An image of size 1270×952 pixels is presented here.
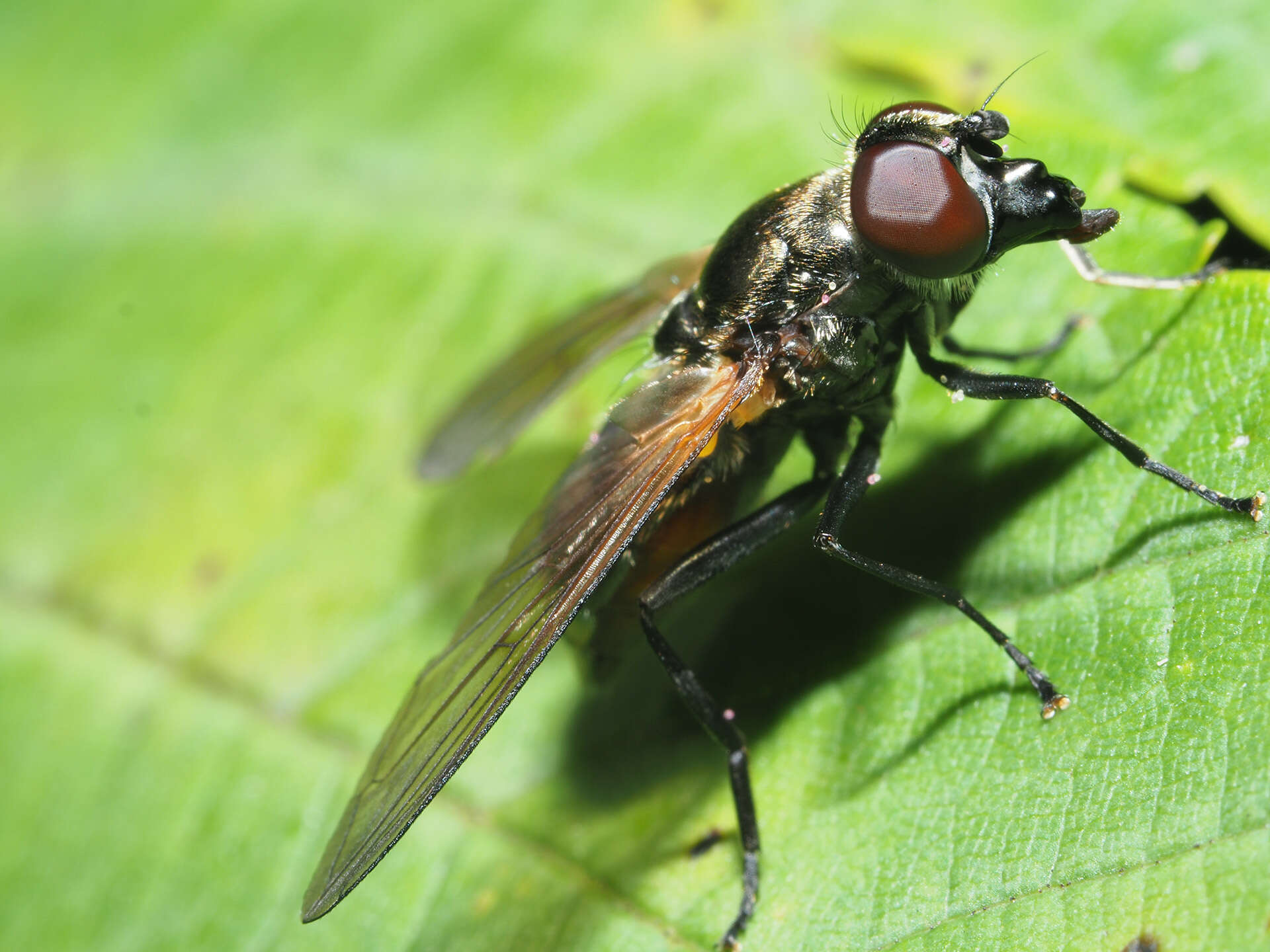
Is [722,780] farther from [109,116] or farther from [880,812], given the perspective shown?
[109,116]

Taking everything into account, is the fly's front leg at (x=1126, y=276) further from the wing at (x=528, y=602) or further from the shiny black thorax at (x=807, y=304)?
the wing at (x=528, y=602)

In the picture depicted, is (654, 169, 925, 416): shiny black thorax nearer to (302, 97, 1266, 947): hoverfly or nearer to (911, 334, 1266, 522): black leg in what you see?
(302, 97, 1266, 947): hoverfly

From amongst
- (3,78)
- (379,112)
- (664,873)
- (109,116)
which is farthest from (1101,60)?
(3,78)

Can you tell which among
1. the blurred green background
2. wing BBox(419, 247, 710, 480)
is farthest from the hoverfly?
wing BBox(419, 247, 710, 480)

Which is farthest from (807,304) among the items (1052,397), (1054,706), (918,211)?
(1054,706)

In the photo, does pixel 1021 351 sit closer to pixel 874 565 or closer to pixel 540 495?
pixel 874 565

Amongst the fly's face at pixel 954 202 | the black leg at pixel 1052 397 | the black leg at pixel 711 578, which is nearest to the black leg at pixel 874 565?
the black leg at pixel 711 578
